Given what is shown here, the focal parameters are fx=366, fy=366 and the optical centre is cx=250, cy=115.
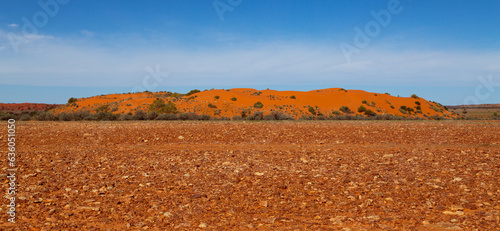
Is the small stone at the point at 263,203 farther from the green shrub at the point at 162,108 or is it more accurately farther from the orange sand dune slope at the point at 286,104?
the orange sand dune slope at the point at 286,104

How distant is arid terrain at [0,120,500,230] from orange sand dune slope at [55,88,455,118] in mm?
33633

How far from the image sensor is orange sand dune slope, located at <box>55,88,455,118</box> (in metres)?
47.5

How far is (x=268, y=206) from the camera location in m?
5.83

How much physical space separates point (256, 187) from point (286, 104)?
45.2m

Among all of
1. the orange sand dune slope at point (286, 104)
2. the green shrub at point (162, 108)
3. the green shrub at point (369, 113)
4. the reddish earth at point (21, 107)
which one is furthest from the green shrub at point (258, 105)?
the reddish earth at point (21, 107)

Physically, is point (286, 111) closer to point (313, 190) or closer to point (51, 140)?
point (51, 140)

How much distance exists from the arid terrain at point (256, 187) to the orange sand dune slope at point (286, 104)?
110 feet

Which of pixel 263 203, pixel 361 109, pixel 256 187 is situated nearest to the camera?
pixel 263 203

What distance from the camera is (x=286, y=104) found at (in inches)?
2036

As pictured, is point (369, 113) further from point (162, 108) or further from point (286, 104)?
point (162, 108)

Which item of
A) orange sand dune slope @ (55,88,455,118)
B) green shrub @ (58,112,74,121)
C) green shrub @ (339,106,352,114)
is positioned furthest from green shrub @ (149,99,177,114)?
green shrub @ (339,106,352,114)

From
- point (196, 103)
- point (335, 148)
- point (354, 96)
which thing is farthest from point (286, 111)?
point (335, 148)

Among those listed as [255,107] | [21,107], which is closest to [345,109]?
[255,107]

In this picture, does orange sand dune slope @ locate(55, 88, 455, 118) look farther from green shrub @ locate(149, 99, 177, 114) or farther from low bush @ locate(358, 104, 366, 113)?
green shrub @ locate(149, 99, 177, 114)
